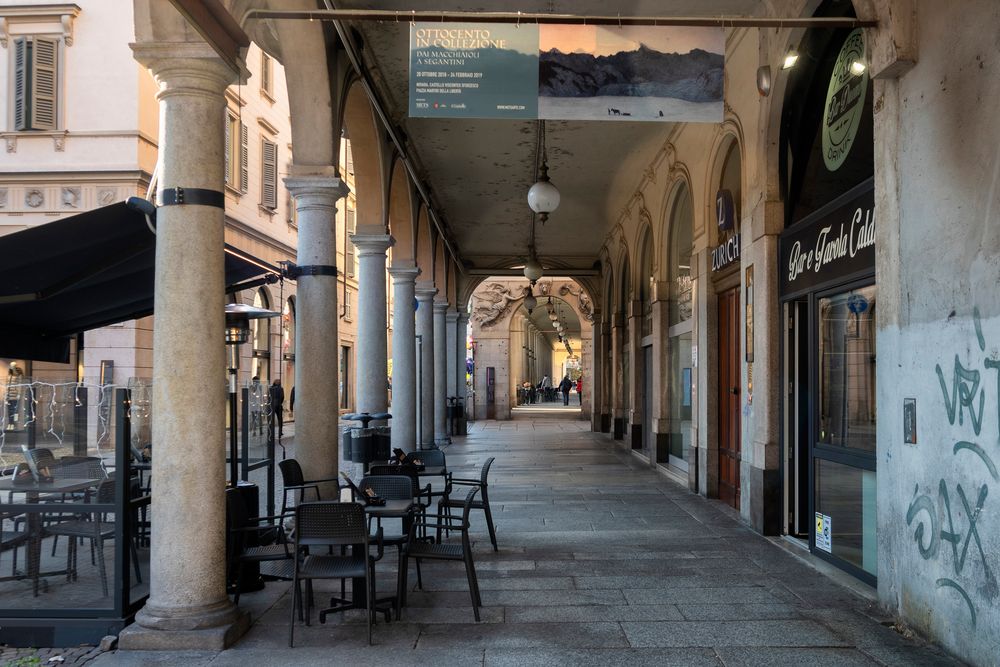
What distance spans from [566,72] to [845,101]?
8.65 ft

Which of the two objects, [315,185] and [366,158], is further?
[366,158]

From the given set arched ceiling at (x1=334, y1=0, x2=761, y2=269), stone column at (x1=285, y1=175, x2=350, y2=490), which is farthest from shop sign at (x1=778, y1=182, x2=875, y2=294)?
stone column at (x1=285, y1=175, x2=350, y2=490)

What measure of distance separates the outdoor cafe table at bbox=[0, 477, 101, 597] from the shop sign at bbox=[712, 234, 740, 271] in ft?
20.7

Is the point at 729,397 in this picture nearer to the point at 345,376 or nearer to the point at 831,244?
the point at 831,244

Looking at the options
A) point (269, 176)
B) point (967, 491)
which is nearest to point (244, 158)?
point (269, 176)

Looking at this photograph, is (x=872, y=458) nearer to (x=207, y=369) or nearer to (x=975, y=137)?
(x=975, y=137)

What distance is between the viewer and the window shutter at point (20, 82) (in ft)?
54.2

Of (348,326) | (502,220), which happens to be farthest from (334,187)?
(348,326)

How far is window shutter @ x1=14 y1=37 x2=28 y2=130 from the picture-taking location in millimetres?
16516

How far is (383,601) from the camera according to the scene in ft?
16.9

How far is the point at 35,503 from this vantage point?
5.04 meters

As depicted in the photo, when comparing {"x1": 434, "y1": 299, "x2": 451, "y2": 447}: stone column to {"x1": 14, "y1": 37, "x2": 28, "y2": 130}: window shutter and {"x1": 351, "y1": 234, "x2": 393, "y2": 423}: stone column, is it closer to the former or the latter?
{"x1": 351, "y1": 234, "x2": 393, "y2": 423}: stone column

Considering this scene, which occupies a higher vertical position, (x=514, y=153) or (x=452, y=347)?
(x=514, y=153)

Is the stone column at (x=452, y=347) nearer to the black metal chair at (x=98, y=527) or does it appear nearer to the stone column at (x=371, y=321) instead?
the stone column at (x=371, y=321)
